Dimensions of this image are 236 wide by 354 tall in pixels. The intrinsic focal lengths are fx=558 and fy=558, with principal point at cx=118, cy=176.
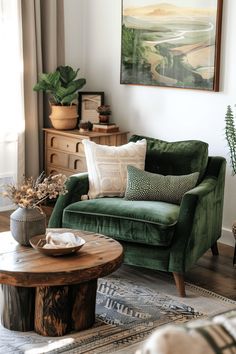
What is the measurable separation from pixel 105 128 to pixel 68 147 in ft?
1.18

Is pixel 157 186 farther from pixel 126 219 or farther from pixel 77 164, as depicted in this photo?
pixel 77 164

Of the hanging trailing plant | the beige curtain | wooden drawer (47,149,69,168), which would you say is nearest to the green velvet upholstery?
the hanging trailing plant

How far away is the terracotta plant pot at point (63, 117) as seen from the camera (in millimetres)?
4863

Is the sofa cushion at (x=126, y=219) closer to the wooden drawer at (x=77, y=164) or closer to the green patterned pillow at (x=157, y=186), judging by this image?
the green patterned pillow at (x=157, y=186)

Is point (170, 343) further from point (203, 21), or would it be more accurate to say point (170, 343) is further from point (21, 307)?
point (203, 21)

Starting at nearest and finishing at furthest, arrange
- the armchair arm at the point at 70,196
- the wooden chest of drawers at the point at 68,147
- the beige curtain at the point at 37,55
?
the armchair arm at the point at 70,196 < the wooden chest of drawers at the point at 68,147 < the beige curtain at the point at 37,55

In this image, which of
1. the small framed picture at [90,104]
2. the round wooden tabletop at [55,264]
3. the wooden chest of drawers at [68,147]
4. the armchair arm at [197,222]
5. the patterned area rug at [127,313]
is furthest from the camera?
the small framed picture at [90,104]

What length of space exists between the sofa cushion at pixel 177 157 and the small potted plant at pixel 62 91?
1200mm

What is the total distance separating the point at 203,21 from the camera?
161 inches

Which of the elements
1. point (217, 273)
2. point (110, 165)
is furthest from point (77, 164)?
point (217, 273)

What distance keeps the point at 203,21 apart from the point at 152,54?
1.91ft

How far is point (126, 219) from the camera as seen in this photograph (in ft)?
10.6

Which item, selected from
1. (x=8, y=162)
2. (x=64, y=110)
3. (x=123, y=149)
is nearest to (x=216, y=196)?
(x=123, y=149)

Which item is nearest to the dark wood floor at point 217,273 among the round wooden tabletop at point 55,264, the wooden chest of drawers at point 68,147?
the round wooden tabletop at point 55,264
